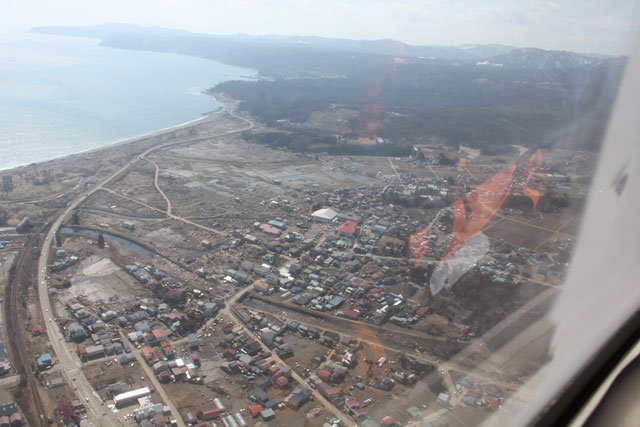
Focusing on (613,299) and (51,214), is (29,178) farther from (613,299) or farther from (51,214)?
(613,299)

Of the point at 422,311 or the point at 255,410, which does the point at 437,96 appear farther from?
the point at 255,410

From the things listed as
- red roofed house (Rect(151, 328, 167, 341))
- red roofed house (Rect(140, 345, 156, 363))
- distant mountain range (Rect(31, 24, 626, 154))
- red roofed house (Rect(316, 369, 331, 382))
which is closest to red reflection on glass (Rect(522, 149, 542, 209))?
distant mountain range (Rect(31, 24, 626, 154))

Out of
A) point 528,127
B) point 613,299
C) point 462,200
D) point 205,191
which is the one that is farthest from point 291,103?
point 613,299

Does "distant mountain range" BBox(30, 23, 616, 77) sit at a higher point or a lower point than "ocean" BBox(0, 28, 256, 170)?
higher

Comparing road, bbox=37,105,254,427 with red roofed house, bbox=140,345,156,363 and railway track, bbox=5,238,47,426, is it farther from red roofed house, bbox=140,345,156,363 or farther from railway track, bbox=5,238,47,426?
red roofed house, bbox=140,345,156,363

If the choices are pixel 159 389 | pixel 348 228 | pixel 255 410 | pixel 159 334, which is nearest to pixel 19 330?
pixel 159 334

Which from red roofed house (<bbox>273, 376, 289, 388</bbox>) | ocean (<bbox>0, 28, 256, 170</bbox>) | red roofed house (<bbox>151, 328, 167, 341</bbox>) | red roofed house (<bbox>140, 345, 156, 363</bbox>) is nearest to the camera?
red roofed house (<bbox>273, 376, 289, 388</bbox>)
